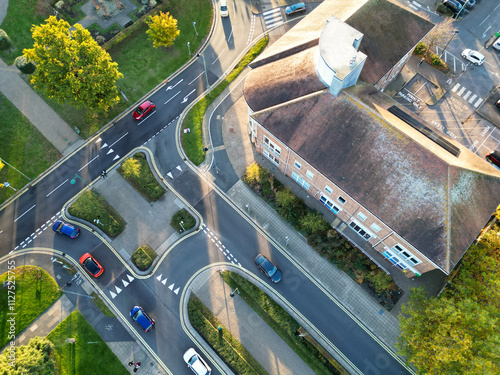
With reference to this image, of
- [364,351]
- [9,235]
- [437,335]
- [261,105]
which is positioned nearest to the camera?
[437,335]

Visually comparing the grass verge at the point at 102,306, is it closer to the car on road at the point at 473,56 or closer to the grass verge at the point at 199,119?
the grass verge at the point at 199,119

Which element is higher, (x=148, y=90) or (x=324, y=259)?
(x=148, y=90)

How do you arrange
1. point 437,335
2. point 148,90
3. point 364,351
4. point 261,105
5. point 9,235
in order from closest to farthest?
point 437,335
point 364,351
point 261,105
point 9,235
point 148,90

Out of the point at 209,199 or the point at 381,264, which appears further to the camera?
the point at 209,199

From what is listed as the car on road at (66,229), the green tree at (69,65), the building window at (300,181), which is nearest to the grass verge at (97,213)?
the car on road at (66,229)

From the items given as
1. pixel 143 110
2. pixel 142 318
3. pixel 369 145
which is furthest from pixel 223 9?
pixel 142 318

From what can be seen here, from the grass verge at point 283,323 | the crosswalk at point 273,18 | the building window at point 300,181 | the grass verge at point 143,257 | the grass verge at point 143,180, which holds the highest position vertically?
the crosswalk at point 273,18

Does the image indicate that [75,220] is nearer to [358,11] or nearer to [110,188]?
[110,188]

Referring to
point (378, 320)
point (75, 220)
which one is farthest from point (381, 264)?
point (75, 220)

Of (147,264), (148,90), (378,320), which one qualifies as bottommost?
(378,320)
